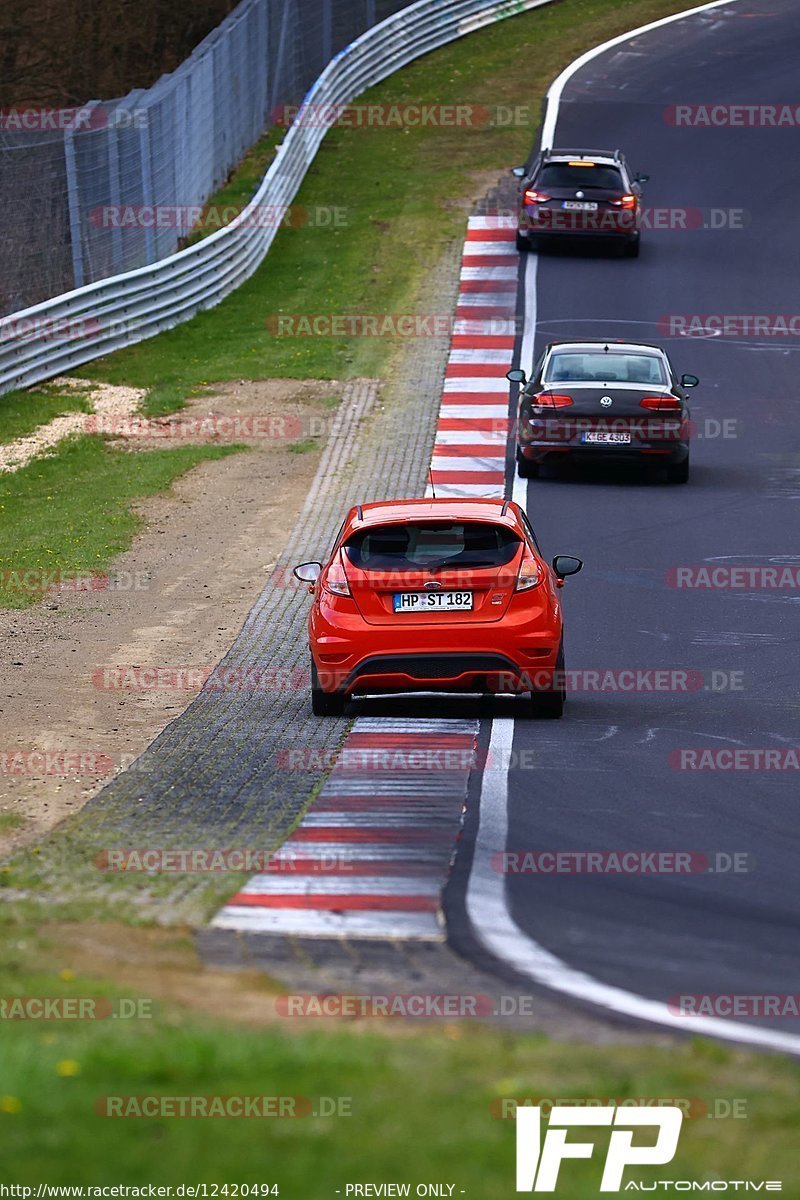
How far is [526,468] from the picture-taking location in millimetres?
22766

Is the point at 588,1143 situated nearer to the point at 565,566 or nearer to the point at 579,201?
the point at 565,566

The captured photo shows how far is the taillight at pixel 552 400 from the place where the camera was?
73.0ft

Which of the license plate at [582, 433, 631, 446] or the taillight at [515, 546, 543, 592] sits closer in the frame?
the taillight at [515, 546, 543, 592]

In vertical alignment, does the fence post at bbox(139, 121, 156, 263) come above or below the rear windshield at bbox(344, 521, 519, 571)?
above

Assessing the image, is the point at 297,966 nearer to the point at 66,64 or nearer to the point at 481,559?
the point at 481,559

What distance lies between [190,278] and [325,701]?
2041 centimetres

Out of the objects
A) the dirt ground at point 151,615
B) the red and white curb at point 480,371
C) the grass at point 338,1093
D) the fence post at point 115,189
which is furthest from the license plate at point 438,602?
the fence post at point 115,189

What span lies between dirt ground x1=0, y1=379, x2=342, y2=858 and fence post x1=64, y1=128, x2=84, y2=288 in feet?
9.35

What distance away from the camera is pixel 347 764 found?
11.5 metres

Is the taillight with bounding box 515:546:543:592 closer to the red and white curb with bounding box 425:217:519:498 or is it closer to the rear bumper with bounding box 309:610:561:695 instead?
the rear bumper with bounding box 309:610:561:695

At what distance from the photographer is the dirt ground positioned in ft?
40.1

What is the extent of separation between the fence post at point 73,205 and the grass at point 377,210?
1.49 m

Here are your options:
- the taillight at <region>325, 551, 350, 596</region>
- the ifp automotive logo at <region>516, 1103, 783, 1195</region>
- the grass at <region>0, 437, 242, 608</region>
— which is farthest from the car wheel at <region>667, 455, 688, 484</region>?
the ifp automotive logo at <region>516, 1103, 783, 1195</region>

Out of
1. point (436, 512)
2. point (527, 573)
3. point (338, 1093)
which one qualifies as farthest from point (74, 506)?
point (338, 1093)
